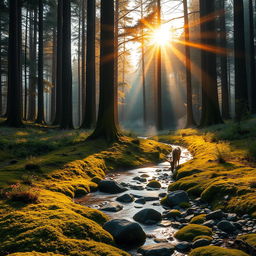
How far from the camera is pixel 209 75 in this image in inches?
782

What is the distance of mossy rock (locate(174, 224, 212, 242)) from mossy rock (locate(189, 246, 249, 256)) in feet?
1.77

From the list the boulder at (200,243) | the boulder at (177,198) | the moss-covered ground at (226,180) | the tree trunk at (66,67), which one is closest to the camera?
the boulder at (200,243)

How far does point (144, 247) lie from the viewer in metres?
4.27

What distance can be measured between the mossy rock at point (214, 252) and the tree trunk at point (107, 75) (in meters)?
9.91

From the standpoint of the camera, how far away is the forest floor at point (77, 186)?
12.8 ft

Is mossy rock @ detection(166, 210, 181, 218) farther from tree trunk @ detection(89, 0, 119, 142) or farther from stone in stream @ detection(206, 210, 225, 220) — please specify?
tree trunk @ detection(89, 0, 119, 142)

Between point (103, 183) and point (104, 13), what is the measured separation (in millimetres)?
9304

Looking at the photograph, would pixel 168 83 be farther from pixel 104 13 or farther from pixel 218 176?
pixel 218 176

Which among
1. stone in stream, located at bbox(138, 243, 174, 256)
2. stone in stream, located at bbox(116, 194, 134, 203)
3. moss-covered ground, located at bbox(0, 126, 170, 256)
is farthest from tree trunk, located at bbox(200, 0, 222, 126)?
stone in stream, located at bbox(138, 243, 174, 256)

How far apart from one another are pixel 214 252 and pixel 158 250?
2.53 feet

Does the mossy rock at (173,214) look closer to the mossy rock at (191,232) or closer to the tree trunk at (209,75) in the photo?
the mossy rock at (191,232)

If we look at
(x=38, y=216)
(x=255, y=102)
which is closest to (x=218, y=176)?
(x=38, y=216)

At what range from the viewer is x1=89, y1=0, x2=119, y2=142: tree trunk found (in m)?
13.7

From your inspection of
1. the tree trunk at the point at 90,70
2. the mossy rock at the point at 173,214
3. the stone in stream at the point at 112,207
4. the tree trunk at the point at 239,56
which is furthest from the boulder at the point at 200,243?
the tree trunk at the point at 90,70
